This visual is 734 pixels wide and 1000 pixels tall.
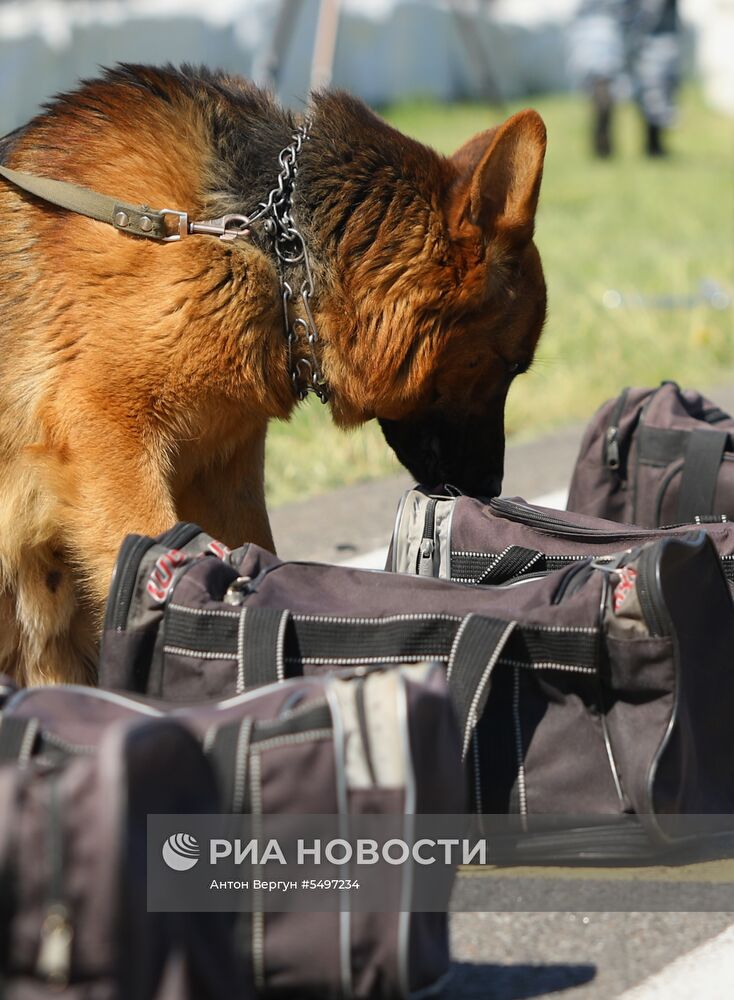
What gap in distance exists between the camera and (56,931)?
153cm

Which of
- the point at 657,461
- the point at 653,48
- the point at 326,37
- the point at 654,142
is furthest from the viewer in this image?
the point at 654,142

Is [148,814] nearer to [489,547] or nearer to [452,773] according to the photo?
[452,773]

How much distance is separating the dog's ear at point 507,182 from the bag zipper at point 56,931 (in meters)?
2.03

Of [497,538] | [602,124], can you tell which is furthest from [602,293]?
[602,124]

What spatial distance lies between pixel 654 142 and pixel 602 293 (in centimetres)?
938

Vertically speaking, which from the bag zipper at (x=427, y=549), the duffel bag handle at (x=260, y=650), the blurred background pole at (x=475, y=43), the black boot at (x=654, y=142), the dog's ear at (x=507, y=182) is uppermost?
the blurred background pole at (x=475, y=43)

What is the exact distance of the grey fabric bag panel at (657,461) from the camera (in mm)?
3426

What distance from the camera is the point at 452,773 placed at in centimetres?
185

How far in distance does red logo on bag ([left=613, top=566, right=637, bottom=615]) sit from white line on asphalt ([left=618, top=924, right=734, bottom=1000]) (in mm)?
569

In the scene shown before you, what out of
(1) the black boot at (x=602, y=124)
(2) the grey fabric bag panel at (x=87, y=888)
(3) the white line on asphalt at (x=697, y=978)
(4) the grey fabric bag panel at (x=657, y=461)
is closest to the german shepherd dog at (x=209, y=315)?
(4) the grey fabric bag panel at (x=657, y=461)

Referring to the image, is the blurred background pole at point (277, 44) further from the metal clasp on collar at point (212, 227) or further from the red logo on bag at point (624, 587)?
the red logo on bag at point (624, 587)

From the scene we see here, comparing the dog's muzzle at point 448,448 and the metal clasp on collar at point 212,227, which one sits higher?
the metal clasp on collar at point 212,227

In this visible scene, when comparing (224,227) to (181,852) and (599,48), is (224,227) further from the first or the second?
(599,48)

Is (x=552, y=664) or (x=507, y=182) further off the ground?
(x=507, y=182)
